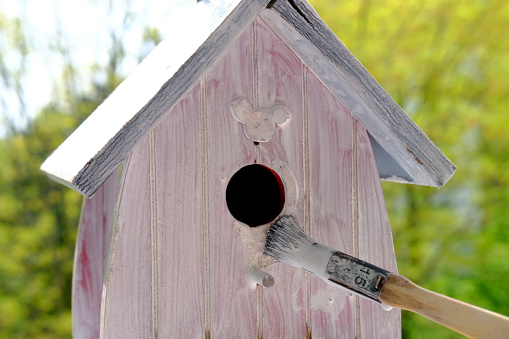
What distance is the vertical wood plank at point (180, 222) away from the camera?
0.84m

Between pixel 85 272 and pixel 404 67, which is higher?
pixel 404 67

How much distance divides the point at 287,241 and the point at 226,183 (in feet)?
0.46

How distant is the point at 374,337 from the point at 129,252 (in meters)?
0.51

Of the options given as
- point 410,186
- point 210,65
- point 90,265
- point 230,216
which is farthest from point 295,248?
point 410,186

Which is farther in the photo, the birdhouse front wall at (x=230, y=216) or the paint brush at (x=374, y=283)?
the birdhouse front wall at (x=230, y=216)

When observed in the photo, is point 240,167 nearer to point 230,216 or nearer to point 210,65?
point 230,216

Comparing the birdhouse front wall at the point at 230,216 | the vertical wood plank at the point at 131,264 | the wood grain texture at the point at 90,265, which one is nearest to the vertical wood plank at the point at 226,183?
the birdhouse front wall at the point at 230,216

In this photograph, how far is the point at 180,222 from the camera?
2.82ft

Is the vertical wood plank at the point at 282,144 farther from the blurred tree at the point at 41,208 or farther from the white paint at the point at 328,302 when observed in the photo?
the blurred tree at the point at 41,208

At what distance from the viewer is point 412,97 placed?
417 cm

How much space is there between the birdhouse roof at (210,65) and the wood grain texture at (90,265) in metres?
0.37

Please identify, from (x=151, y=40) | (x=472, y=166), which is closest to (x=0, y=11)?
(x=151, y=40)

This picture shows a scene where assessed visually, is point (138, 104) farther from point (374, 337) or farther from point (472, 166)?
point (472, 166)

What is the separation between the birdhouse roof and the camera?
734 mm
